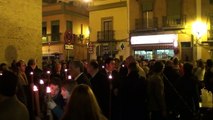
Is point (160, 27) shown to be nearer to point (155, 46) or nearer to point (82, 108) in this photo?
point (155, 46)

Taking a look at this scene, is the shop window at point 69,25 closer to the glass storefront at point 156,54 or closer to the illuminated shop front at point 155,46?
the illuminated shop front at point 155,46

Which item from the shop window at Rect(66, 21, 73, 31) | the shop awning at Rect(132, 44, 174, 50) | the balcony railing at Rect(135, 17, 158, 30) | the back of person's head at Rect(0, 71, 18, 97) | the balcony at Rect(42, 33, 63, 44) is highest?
the shop window at Rect(66, 21, 73, 31)

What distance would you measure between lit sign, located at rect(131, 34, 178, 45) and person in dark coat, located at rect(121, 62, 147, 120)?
24.0 m

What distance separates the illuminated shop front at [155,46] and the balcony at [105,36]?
243 cm

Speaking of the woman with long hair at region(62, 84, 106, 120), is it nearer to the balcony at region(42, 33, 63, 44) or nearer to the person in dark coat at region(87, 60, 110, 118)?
the person in dark coat at region(87, 60, 110, 118)

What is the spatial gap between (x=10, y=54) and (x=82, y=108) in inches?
538

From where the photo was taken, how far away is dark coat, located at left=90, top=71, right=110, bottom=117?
7164 mm

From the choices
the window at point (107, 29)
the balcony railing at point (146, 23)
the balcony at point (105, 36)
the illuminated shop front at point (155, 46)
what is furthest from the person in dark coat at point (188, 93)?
the window at point (107, 29)

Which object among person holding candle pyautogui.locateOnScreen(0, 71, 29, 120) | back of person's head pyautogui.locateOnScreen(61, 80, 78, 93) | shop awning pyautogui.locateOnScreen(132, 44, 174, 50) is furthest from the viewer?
shop awning pyautogui.locateOnScreen(132, 44, 174, 50)

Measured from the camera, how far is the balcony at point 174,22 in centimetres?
3119

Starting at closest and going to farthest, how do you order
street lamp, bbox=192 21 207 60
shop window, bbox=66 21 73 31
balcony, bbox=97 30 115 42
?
street lamp, bbox=192 21 207 60 → balcony, bbox=97 30 115 42 → shop window, bbox=66 21 73 31

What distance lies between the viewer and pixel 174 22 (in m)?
31.7

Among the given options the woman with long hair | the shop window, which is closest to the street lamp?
the shop window

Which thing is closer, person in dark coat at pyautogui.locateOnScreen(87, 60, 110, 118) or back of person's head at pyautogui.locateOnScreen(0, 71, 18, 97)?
back of person's head at pyautogui.locateOnScreen(0, 71, 18, 97)
